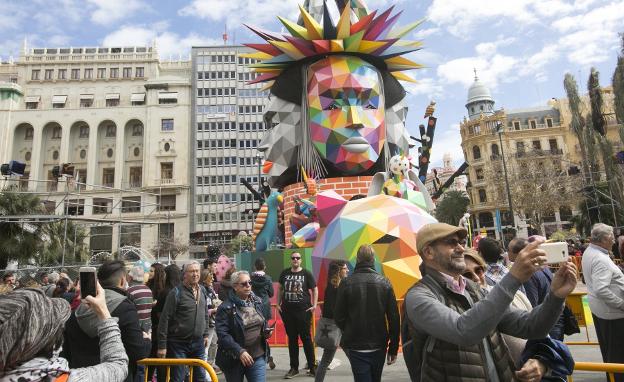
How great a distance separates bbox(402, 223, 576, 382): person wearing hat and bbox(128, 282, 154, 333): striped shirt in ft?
10.5

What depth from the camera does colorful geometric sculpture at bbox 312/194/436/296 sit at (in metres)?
8.45

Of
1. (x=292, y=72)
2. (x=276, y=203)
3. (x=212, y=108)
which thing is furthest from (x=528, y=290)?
(x=212, y=108)

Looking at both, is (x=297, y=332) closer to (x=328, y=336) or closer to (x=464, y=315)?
(x=328, y=336)

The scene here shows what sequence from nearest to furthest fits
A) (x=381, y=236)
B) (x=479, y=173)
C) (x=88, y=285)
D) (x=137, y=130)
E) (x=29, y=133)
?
(x=88, y=285)
(x=381, y=236)
(x=29, y=133)
(x=137, y=130)
(x=479, y=173)

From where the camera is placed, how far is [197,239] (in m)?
49.0

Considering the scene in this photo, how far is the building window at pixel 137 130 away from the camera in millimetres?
50781

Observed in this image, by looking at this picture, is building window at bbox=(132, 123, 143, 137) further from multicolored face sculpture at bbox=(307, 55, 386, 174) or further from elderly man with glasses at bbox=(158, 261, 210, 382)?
elderly man with glasses at bbox=(158, 261, 210, 382)

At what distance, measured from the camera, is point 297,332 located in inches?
250

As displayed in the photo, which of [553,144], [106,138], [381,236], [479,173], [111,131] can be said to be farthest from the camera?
[479,173]

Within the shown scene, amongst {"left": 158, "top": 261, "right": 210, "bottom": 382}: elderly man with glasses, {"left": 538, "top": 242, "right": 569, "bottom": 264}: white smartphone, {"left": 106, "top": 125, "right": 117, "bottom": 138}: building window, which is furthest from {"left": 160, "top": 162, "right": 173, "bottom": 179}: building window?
{"left": 538, "top": 242, "right": 569, "bottom": 264}: white smartphone

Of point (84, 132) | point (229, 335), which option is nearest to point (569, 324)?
point (229, 335)

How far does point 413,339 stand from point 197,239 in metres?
48.9

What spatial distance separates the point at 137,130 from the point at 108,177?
21.7 ft

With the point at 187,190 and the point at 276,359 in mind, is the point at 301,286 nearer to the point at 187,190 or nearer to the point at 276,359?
the point at 276,359
